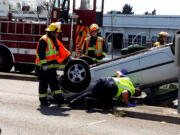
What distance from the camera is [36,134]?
5.74 m

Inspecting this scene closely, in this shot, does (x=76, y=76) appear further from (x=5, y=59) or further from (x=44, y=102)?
(x=5, y=59)

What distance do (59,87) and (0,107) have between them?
1372 millimetres

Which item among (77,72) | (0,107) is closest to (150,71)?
(77,72)

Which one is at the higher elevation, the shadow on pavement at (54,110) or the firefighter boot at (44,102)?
the firefighter boot at (44,102)

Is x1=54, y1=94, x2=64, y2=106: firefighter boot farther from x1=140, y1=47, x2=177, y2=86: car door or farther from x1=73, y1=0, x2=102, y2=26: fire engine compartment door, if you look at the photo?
x1=73, y1=0, x2=102, y2=26: fire engine compartment door

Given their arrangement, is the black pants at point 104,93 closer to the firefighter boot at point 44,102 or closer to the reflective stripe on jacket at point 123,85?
the reflective stripe on jacket at point 123,85

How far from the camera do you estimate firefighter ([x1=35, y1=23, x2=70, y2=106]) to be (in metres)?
8.15

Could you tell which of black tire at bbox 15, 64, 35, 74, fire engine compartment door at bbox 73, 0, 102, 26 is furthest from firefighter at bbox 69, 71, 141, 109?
black tire at bbox 15, 64, 35, 74

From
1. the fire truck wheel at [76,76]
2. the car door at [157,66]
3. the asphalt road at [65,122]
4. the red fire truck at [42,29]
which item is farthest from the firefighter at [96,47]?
the red fire truck at [42,29]

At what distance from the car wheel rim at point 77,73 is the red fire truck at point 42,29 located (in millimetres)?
5164

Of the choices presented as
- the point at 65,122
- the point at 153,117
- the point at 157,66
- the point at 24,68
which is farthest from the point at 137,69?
the point at 24,68

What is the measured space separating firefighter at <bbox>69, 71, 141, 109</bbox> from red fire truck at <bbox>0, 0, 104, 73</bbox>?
603cm

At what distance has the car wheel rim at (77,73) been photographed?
336 inches

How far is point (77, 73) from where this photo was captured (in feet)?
28.1
